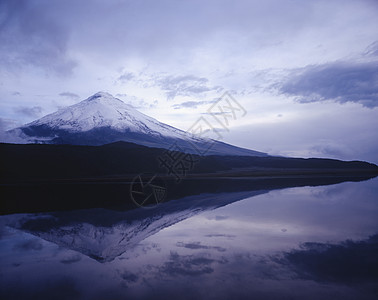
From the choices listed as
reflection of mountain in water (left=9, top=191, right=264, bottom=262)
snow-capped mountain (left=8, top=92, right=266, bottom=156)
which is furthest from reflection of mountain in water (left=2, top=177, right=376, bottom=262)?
snow-capped mountain (left=8, top=92, right=266, bottom=156)

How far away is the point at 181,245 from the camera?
8781 mm

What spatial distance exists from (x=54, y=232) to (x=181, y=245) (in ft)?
17.0

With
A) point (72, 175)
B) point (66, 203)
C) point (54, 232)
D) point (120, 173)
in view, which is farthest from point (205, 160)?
point (54, 232)

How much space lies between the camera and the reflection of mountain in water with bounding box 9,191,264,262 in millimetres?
8750

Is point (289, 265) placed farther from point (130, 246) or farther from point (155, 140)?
point (155, 140)

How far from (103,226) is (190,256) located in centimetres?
515

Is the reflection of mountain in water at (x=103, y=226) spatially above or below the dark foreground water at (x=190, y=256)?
above

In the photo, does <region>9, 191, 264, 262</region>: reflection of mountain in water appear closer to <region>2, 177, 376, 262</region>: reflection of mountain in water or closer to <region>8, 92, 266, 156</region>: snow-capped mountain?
<region>2, 177, 376, 262</region>: reflection of mountain in water

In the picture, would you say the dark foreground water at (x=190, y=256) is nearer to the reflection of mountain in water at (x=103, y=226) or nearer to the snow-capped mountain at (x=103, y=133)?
the reflection of mountain in water at (x=103, y=226)

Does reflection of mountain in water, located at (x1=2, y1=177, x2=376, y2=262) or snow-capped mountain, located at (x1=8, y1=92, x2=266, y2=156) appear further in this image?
snow-capped mountain, located at (x1=8, y1=92, x2=266, y2=156)

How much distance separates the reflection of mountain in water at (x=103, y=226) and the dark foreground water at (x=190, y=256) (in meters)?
0.04

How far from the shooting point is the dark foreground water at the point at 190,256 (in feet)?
18.5

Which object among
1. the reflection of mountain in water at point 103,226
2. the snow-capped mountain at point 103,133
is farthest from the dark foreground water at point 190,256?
the snow-capped mountain at point 103,133

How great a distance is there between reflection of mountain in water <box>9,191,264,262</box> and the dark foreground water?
0.04m
